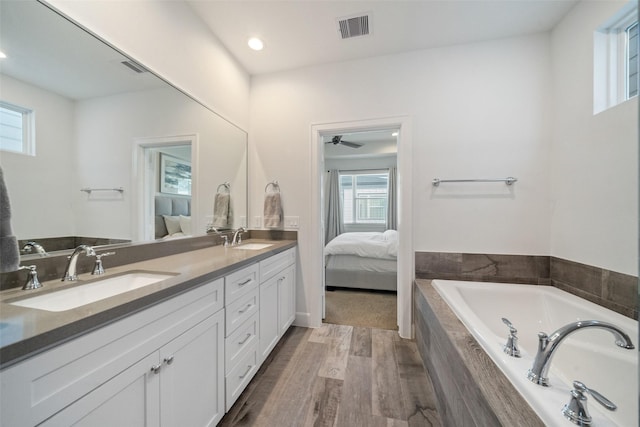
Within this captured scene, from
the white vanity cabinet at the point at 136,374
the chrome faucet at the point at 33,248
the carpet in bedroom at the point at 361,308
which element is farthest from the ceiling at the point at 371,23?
the carpet in bedroom at the point at 361,308

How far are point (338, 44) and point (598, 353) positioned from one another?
8.66 ft

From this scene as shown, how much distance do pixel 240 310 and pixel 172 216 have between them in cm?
83

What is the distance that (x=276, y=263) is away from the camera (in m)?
2.01

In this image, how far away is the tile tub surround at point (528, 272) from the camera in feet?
4.95

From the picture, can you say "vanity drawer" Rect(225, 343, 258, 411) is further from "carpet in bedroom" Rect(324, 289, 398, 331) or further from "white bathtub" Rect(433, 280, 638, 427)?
"white bathtub" Rect(433, 280, 638, 427)

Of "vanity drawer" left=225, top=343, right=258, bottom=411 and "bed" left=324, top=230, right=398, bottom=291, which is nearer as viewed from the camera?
"vanity drawer" left=225, top=343, right=258, bottom=411

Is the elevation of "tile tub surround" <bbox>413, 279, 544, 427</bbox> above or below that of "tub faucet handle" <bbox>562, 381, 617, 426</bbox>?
below

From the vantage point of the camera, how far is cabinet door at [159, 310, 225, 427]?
3.24 ft

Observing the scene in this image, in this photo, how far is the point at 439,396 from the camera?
4.60ft

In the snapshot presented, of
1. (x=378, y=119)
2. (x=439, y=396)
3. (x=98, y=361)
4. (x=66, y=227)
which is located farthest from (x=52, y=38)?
(x=439, y=396)

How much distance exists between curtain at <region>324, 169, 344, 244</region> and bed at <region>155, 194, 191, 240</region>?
13.8 ft

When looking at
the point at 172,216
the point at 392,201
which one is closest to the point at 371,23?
the point at 172,216

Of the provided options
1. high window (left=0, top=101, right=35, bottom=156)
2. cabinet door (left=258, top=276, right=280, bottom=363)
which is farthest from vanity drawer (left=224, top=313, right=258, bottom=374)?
high window (left=0, top=101, right=35, bottom=156)

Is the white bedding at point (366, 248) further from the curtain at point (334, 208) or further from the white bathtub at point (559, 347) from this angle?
the curtain at point (334, 208)
